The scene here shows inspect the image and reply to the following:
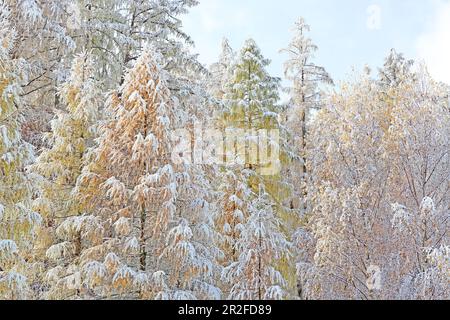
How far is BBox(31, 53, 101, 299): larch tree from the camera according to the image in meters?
7.79

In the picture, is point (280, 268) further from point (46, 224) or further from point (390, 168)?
point (46, 224)

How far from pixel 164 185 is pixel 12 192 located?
2.47 metres

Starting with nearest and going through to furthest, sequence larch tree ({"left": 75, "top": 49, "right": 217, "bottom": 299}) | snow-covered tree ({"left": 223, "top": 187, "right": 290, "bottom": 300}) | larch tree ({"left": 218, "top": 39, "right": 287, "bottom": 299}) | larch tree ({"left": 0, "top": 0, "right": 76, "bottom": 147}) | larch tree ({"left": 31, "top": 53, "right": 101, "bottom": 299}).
→ 1. larch tree ({"left": 75, "top": 49, "right": 217, "bottom": 299})
2. snow-covered tree ({"left": 223, "top": 187, "right": 290, "bottom": 300})
3. larch tree ({"left": 31, "top": 53, "right": 101, "bottom": 299})
4. larch tree ({"left": 0, "top": 0, "right": 76, "bottom": 147})
5. larch tree ({"left": 218, "top": 39, "right": 287, "bottom": 299})

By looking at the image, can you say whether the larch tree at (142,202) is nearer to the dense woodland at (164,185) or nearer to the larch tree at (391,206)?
the dense woodland at (164,185)

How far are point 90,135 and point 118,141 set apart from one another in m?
1.39

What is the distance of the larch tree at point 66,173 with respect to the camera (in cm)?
779

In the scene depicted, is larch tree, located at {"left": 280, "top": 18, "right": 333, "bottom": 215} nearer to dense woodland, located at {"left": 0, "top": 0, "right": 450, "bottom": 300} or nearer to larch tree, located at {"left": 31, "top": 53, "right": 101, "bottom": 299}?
dense woodland, located at {"left": 0, "top": 0, "right": 450, "bottom": 300}

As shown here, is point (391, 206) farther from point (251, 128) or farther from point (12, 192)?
point (12, 192)

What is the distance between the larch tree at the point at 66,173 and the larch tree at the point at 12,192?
29.2 inches

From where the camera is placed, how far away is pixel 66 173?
27.1ft

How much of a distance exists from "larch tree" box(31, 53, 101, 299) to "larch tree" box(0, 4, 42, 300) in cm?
74

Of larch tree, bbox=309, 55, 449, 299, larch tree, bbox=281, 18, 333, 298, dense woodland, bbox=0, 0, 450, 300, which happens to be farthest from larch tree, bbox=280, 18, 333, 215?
larch tree, bbox=309, 55, 449, 299

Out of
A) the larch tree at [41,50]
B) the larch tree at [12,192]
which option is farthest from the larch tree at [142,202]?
the larch tree at [41,50]

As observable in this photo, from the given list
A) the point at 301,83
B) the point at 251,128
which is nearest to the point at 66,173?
the point at 251,128
